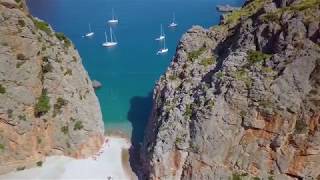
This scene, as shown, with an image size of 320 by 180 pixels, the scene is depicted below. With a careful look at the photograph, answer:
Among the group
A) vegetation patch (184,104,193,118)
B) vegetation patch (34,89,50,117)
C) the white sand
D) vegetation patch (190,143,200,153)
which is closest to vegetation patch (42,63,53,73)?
vegetation patch (34,89,50,117)

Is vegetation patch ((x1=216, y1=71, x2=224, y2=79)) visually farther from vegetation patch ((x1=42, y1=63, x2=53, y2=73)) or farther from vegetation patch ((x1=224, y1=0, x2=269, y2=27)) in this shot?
vegetation patch ((x1=42, y1=63, x2=53, y2=73))

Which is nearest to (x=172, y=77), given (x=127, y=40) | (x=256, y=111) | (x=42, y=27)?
(x=256, y=111)

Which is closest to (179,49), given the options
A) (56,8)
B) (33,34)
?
(33,34)

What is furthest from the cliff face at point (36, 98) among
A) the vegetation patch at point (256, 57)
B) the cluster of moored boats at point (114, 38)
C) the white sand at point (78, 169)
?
the cluster of moored boats at point (114, 38)

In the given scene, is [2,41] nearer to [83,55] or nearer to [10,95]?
[10,95]

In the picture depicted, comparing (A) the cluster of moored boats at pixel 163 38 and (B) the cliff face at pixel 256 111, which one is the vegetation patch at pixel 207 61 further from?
(A) the cluster of moored boats at pixel 163 38
